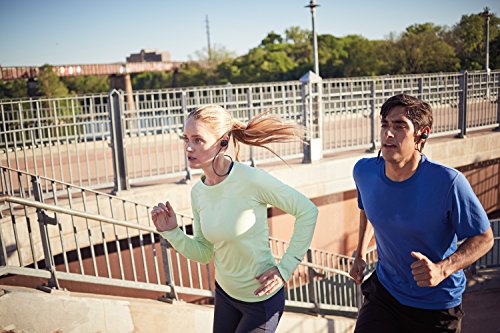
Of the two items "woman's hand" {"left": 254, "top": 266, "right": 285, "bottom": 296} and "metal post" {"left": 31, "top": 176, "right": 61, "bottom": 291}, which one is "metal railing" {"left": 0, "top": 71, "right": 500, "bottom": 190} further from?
"woman's hand" {"left": 254, "top": 266, "right": 285, "bottom": 296}

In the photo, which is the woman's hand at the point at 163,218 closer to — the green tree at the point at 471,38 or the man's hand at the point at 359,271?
the man's hand at the point at 359,271

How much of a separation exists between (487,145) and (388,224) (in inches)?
393

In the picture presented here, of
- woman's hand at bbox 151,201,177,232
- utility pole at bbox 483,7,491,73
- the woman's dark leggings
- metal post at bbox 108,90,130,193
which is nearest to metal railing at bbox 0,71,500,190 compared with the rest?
metal post at bbox 108,90,130,193

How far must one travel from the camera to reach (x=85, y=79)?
3875 centimetres

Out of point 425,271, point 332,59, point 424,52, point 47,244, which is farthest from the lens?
point 332,59

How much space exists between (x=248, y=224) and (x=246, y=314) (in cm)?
51

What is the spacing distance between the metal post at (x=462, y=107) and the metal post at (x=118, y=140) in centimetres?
789

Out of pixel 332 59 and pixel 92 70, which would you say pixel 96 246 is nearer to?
pixel 92 70

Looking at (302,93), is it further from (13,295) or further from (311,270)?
(13,295)

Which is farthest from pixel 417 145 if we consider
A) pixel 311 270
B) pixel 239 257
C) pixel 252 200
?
pixel 311 270

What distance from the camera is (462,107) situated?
11172 mm

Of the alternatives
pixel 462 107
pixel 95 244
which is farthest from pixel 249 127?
pixel 462 107

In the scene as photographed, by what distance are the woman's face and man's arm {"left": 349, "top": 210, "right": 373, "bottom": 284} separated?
1135mm

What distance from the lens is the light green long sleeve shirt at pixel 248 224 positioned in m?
2.64
